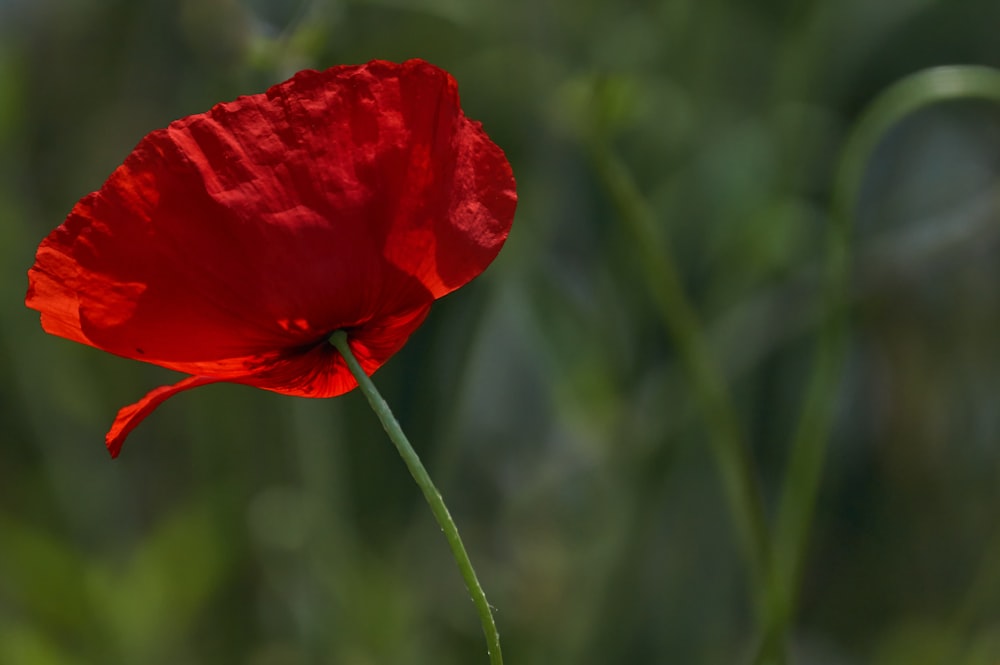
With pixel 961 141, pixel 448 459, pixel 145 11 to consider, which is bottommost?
pixel 448 459

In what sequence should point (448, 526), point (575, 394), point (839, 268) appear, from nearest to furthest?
point (448, 526)
point (839, 268)
point (575, 394)

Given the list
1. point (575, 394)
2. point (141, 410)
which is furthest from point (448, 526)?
point (575, 394)

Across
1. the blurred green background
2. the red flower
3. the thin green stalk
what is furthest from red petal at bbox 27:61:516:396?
the blurred green background

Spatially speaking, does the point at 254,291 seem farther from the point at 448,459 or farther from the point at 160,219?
the point at 448,459

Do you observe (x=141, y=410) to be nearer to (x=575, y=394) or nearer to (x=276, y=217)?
(x=276, y=217)

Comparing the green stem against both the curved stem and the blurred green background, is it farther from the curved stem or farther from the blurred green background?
the blurred green background

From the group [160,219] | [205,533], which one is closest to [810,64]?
[205,533]

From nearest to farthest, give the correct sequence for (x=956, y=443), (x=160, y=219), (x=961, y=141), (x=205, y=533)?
(x=160, y=219) < (x=205, y=533) < (x=956, y=443) < (x=961, y=141)
